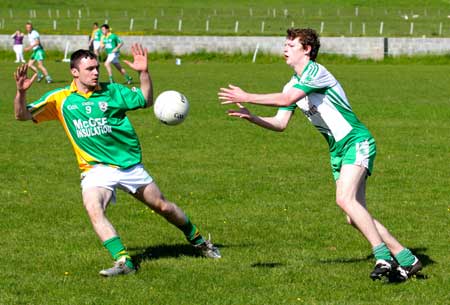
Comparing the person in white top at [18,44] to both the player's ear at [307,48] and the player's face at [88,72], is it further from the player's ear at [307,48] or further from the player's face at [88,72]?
the player's ear at [307,48]

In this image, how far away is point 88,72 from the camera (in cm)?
861

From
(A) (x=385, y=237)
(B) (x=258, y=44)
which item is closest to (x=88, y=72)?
(A) (x=385, y=237)

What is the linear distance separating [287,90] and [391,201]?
14.9 ft

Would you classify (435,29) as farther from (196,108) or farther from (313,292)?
(313,292)

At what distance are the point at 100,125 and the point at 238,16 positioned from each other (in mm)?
70620

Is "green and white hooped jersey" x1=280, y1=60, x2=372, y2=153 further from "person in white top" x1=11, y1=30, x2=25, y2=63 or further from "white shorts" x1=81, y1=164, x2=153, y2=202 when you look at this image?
"person in white top" x1=11, y1=30, x2=25, y2=63

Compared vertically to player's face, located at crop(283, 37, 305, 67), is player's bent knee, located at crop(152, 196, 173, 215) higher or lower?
lower

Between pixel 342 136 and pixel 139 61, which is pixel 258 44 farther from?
pixel 342 136

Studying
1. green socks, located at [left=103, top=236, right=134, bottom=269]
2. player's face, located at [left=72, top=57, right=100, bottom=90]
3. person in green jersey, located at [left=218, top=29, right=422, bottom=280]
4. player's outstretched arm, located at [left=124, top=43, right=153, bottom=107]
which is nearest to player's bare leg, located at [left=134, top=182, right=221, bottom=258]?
green socks, located at [left=103, top=236, right=134, bottom=269]

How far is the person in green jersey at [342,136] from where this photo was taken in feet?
26.6

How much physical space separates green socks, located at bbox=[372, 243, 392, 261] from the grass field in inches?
2154

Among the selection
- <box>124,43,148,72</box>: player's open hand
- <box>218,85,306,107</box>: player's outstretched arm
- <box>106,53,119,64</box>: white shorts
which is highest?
<box>124,43,148,72</box>: player's open hand

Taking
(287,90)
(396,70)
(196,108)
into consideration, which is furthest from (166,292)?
(396,70)

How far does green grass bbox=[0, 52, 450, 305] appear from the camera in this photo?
7.95m
